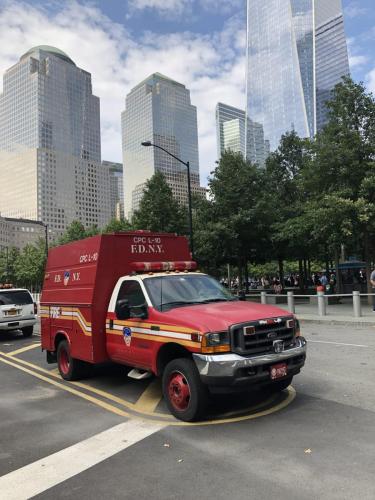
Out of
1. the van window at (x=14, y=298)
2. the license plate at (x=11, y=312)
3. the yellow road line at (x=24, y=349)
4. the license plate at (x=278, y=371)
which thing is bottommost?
the yellow road line at (x=24, y=349)

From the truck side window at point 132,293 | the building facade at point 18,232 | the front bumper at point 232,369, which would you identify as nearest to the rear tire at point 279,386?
the front bumper at point 232,369

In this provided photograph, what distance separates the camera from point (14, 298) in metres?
16.8

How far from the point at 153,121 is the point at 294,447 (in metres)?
88.7

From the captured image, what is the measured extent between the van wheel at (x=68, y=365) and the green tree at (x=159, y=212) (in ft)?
83.0

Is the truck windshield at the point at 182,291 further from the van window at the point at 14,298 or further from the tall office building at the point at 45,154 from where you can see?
the tall office building at the point at 45,154

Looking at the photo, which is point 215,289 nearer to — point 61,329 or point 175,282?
Result: point 175,282

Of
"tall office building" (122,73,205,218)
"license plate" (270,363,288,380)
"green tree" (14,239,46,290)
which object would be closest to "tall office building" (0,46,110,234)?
"tall office building" (122,73,205,218)

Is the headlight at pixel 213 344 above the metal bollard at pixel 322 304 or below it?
above

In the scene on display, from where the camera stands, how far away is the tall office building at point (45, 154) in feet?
543

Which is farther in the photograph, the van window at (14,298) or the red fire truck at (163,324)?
the van window at (14,298)

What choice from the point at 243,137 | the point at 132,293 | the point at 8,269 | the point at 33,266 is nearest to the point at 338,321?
the point at 132,293

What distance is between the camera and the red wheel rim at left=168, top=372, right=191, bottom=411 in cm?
574

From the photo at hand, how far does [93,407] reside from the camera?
660 cm

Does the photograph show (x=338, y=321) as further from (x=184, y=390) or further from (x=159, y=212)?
(x=159, y=212)
